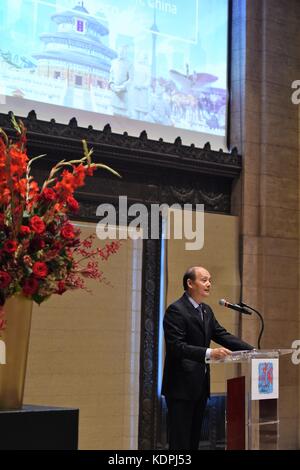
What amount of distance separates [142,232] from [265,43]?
95.2 inches

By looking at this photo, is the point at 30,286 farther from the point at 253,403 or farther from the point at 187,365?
the point at 187,365

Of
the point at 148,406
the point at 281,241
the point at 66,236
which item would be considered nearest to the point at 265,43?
the point at 281,241

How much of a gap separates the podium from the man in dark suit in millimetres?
332

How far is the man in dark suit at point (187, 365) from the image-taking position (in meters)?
4.45

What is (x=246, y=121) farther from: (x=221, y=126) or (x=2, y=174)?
(x=2, y=174)

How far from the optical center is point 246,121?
7.37m

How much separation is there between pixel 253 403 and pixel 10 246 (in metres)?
2.15

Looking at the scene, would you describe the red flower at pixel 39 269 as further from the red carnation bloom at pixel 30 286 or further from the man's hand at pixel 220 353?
the man's hand at pixel 220 353

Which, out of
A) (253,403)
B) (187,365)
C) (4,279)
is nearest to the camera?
(4,279)

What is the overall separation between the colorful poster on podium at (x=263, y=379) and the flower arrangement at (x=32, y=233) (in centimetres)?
184

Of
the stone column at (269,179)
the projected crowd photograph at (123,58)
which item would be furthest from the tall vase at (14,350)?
the stone column at (269,179)

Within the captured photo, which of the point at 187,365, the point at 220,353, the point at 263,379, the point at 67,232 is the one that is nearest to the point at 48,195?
the point at 67,232

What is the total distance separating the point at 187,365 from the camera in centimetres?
453
